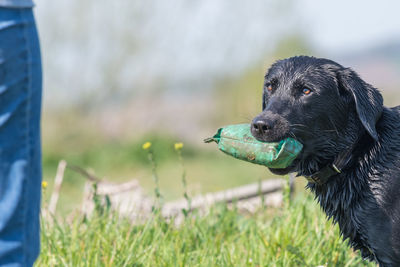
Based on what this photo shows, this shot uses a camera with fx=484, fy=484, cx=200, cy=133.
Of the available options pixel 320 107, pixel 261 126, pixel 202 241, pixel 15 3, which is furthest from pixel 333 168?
pixel 15 3

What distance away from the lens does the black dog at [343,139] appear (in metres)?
3.07

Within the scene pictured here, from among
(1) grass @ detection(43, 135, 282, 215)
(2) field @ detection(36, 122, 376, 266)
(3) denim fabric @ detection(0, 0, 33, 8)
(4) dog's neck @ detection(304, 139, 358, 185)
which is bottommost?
(1) grass @ detection(43, 135, 282, 215)

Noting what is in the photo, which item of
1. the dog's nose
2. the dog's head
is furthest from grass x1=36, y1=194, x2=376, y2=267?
the dog's nose

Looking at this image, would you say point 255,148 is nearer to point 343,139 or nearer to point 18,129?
point 343,139

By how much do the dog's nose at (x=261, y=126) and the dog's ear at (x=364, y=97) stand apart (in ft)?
1.97

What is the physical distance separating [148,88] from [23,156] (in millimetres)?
13181

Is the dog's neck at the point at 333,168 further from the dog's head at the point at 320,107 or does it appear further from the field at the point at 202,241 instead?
the field at the point at 202,241

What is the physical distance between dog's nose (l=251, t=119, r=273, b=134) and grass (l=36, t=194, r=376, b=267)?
957 millimetres

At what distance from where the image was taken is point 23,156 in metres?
2.09

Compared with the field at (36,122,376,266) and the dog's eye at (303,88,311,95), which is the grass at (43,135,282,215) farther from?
the dog's eye at (303,88,311,95)

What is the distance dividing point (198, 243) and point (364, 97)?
5.70 ft

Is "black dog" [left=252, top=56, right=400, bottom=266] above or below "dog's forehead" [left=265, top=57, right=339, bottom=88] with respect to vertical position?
below

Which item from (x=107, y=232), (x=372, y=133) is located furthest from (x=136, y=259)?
(x=372, y=133)

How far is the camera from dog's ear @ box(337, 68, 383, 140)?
10.2 ft
